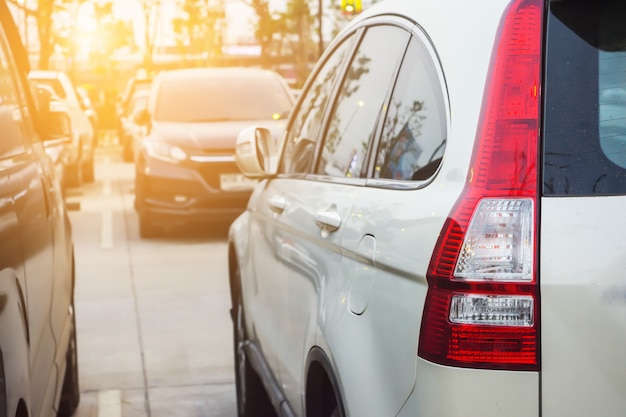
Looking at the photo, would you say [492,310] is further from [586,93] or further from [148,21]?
[148,21]

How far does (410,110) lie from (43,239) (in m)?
1.47

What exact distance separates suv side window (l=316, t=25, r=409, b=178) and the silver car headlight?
783cm

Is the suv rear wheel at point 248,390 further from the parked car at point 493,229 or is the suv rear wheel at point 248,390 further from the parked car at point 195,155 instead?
the parked car at point 195,155

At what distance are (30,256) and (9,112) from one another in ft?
1.93

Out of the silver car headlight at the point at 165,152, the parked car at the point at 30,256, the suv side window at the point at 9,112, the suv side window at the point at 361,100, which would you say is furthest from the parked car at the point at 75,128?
the suv side window at the point at 361,100

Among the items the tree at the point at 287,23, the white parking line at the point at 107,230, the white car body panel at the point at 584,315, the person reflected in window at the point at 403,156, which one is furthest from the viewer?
the tree at the point at 287,23

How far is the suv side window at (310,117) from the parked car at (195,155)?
22.6 feet

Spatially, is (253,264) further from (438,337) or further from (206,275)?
(206,275)

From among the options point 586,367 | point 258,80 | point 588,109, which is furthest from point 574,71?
point 258,80

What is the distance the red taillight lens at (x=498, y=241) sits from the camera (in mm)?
2137

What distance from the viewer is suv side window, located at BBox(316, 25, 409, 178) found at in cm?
301

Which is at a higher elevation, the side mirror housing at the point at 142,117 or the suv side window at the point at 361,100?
the suv side window at the point at 361,100

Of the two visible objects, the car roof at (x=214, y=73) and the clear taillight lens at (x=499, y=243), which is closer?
the clear taillight lens at (x=499, y=243)

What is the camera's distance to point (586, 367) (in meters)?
2.10
